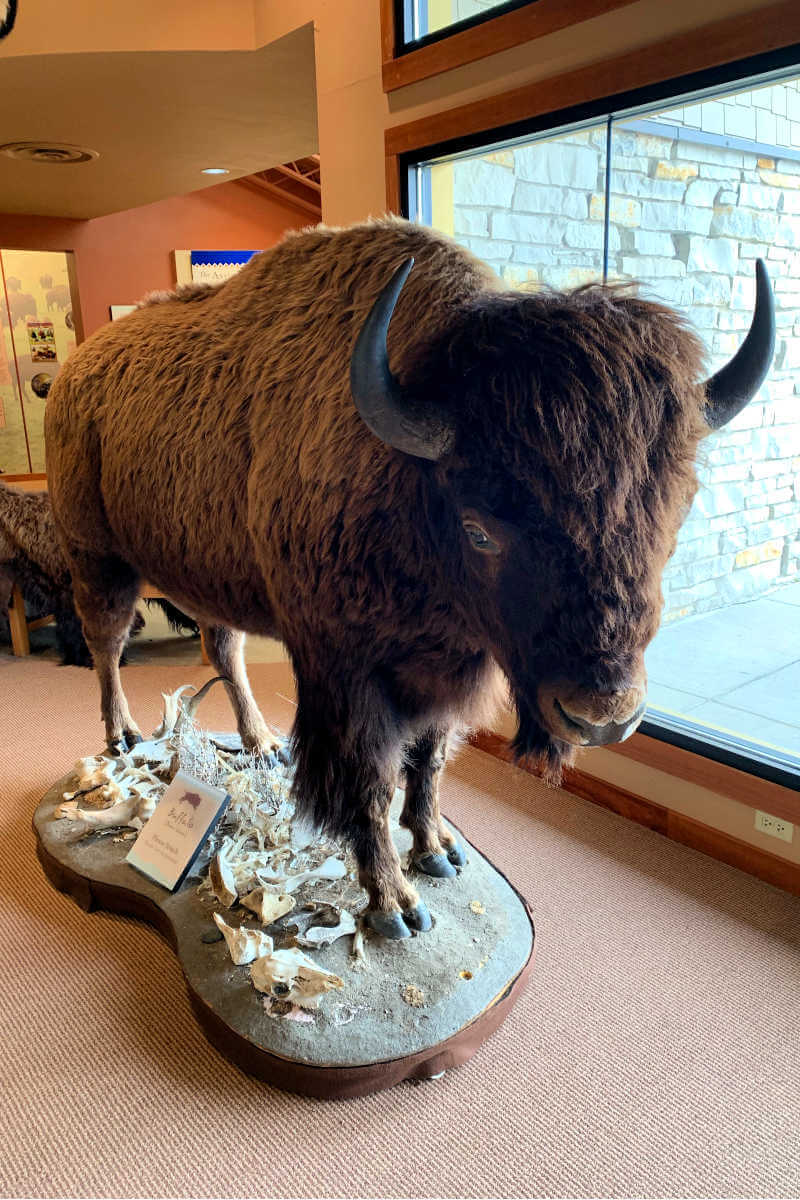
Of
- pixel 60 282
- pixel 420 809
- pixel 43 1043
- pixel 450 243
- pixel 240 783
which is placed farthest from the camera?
pixel 60 282

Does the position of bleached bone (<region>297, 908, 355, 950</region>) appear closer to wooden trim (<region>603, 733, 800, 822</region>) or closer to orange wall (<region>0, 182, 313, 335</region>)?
wooden trim (<region>603, 733, 800, 822</region>)

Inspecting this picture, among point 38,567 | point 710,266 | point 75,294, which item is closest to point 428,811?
point 710,266

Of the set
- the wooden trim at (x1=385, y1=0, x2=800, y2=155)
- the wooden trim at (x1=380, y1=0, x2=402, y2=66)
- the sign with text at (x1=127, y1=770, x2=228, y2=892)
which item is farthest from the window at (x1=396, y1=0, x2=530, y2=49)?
the sign with text at (x1=127, y1=770, x2=228, y2=892)

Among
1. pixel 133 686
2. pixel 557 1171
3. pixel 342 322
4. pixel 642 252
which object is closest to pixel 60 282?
pixel 133 686

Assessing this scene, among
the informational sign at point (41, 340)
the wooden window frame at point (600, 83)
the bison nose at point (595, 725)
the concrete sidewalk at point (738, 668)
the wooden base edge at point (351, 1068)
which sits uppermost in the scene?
the wooden window frame at point (600, 83)

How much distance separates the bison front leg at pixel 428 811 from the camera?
1.91m

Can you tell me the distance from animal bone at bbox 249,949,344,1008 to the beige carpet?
0.59 feet

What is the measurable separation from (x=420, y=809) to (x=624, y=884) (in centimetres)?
68

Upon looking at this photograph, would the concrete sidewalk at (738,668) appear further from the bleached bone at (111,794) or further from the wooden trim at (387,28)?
the wooden trim at (387,28)

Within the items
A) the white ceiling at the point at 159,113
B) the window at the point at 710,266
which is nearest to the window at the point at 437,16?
the window at the point at 710,266

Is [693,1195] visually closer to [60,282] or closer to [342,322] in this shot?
[342,322]

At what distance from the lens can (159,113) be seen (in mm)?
4156

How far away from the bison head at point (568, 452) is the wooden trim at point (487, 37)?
1.38 meters

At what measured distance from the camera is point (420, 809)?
6.53ft
